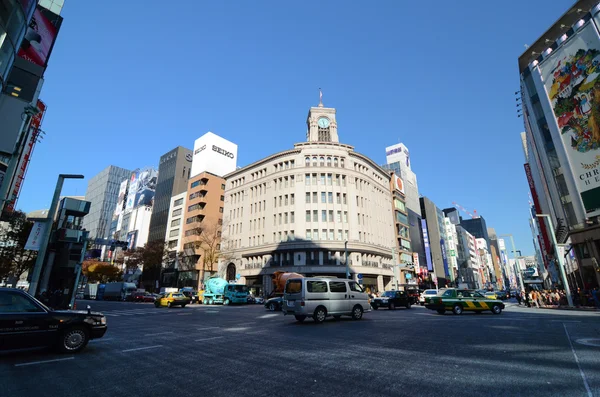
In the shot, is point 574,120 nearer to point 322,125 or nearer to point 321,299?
point 321,299

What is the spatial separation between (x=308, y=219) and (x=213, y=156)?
3678 cm

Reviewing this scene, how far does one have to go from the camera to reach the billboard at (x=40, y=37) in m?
28.2

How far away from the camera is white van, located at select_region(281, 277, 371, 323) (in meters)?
14.6

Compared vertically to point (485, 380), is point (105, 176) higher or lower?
higher

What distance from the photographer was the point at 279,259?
5281 cm

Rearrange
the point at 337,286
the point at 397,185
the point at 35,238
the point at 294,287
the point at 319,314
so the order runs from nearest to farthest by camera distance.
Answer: the point at 319,314, the point at 294,287, the point at 337,286, the point at 35,238, the point at 397,185

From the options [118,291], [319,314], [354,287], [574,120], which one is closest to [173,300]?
[319,314]

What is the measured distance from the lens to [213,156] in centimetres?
7675

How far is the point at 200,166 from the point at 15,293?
236 ft

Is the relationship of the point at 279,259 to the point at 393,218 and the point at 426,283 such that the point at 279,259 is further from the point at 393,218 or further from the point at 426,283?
the point at 426,283

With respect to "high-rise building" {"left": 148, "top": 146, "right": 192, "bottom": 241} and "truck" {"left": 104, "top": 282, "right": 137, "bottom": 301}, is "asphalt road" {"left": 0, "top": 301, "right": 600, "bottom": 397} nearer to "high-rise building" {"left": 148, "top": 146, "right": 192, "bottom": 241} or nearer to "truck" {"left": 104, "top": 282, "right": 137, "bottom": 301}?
"truck" {"left": 104, "top": 282, "right": 137, "bottom": 301}

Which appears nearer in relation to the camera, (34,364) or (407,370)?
(407,370)

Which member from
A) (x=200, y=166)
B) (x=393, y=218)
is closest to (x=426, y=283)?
(x=393, y=218)


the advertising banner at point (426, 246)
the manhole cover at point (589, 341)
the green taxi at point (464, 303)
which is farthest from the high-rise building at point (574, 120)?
the advertising banner at point (426, 246)
